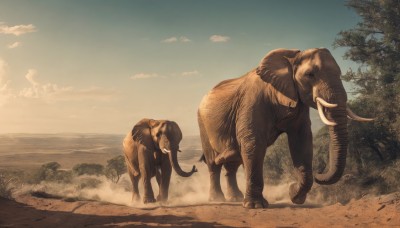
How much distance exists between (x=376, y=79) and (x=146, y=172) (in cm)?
1265

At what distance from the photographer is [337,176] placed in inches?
355

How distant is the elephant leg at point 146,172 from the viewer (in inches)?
615

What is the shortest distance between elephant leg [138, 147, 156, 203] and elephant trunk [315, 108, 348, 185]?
841 centimetres

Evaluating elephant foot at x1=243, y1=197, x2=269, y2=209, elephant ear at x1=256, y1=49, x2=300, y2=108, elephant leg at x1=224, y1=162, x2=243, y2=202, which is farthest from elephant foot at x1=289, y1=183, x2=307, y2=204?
elephant leg at x1=224, y1=162, x2=243, y2=202

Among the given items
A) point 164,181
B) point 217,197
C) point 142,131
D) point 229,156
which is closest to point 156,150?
point 142,131

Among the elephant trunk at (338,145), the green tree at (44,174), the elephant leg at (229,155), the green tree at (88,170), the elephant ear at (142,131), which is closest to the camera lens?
the elephant trunk at (338,145)

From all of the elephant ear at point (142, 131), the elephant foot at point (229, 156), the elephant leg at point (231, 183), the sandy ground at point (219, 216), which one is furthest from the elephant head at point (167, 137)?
the sandy ground at point (219, 216)

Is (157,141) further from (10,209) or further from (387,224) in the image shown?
(387,224)

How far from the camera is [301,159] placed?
35.4 ft

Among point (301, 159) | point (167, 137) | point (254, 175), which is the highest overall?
point (167, 137)

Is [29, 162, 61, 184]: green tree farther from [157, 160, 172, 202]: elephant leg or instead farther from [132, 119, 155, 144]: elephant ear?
[157, 160, 172, 202]: elephant leg

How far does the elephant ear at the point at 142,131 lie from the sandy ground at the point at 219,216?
5.87m

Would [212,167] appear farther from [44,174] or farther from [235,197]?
[44,174]

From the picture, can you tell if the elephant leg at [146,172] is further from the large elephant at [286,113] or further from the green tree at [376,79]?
the green tree at [376,79]
